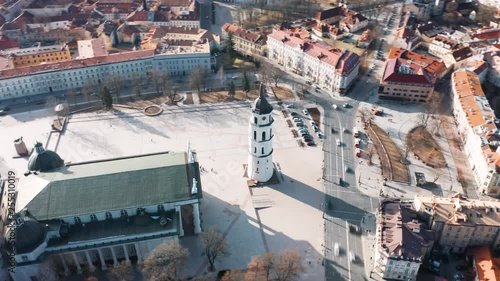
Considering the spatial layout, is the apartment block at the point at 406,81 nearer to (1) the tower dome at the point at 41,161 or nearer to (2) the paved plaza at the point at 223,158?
(2) the paved plaza at the point at 223,158

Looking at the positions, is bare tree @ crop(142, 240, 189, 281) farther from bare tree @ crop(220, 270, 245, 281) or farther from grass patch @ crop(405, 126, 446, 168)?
grass patch @ crop(405, 126, 446, 168)

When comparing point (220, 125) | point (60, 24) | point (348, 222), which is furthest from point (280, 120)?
point (60, 24)

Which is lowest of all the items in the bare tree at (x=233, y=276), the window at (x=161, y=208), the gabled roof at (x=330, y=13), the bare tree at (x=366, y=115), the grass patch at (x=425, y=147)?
the bare tree at (x=233, y=276)

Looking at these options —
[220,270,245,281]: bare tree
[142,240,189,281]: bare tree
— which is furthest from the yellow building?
[220,270,245,281]: bare tree

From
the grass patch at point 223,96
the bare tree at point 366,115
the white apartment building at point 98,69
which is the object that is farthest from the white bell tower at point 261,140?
the white apartment building at point 98,69

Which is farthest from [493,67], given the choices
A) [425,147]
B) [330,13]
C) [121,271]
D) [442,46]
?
[121,271]

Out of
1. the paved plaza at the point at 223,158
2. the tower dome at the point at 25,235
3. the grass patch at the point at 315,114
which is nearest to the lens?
the tower dome at the point at 25,235
